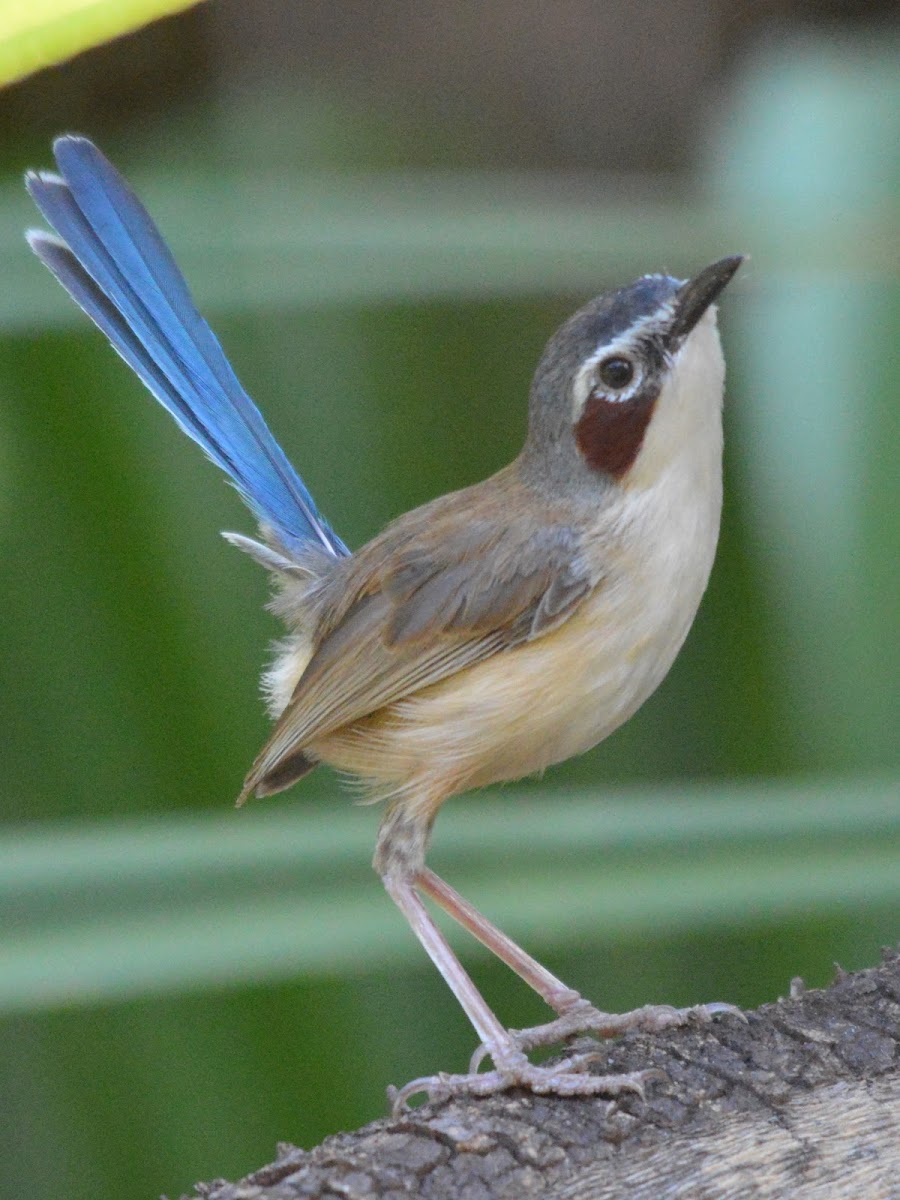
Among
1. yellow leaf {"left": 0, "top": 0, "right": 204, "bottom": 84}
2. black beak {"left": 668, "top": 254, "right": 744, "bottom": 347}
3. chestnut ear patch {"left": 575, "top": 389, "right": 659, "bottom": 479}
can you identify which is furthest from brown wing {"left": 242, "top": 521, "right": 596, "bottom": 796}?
yellow leaf {"left": 0, "top": 0, "right": 204, "bottom": 84}

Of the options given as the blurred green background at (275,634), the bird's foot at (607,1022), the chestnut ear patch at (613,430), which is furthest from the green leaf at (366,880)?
the chestnut ear patch at (613,430)

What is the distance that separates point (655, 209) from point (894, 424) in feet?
3.34

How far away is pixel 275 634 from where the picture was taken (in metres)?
3.51

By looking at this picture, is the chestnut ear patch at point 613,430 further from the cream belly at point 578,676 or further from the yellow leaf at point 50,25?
the yellow leaf at point 50,25

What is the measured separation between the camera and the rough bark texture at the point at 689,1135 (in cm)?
177

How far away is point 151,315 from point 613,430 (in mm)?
1069

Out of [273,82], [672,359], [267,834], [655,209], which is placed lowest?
[267,834]

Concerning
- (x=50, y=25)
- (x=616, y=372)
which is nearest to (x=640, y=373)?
(x=616, y=372)

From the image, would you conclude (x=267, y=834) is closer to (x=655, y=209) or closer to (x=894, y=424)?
(x=894, y=424)

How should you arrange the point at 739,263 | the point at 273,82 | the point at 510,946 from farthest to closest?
the point at 273,82, the point at 510,946, the point at 739,263

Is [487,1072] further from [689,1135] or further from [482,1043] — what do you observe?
[689,1135]

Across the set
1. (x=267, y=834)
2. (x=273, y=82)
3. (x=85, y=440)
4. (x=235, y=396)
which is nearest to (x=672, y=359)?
(x=235, y=396)

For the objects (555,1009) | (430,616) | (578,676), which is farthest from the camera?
(555,1009)

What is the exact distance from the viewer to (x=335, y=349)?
152 inches
